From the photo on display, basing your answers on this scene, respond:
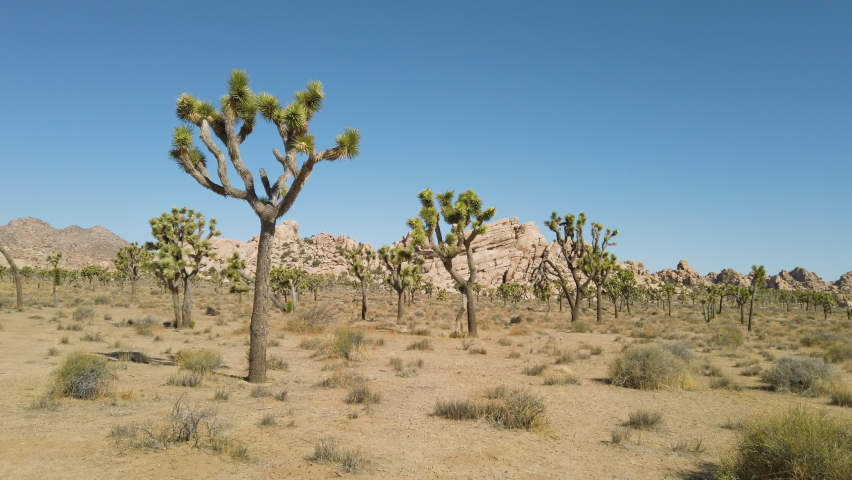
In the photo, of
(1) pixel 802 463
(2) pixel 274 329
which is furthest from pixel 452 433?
(2) pixel 274 329

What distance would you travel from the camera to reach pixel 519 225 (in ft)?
372

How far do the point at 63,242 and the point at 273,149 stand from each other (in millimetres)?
147368

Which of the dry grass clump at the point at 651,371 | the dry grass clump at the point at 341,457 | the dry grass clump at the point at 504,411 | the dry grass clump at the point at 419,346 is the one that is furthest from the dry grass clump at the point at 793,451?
the dry grass clump at the point at 419,346

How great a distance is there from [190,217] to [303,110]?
15.2 metres

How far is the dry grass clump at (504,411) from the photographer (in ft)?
27.0

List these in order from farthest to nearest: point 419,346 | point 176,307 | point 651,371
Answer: point 176,307
point 419,346
point 651,371

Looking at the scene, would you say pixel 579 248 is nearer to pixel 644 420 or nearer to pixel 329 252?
pixel 644 420

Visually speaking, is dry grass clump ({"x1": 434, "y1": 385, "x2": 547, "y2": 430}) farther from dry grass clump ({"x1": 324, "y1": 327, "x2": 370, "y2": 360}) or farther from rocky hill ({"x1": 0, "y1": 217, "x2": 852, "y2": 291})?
rocky hill ({"x1": 0, "y1": 217, "x2": 852, "y2": 291})

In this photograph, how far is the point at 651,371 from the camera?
11.8 metres

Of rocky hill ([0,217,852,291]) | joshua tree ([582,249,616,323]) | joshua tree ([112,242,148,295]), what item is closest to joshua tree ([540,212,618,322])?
joshua tree ([582,249,616,323])

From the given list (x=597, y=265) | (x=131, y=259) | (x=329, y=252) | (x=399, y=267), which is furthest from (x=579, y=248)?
(x=329, y=252)

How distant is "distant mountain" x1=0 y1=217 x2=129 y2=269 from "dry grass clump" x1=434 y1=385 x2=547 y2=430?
404 feet

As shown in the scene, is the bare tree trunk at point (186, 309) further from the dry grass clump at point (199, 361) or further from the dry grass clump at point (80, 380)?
the dry grass clump at point (80, 380)

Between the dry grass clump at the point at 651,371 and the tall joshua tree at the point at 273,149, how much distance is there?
27.3 feet
